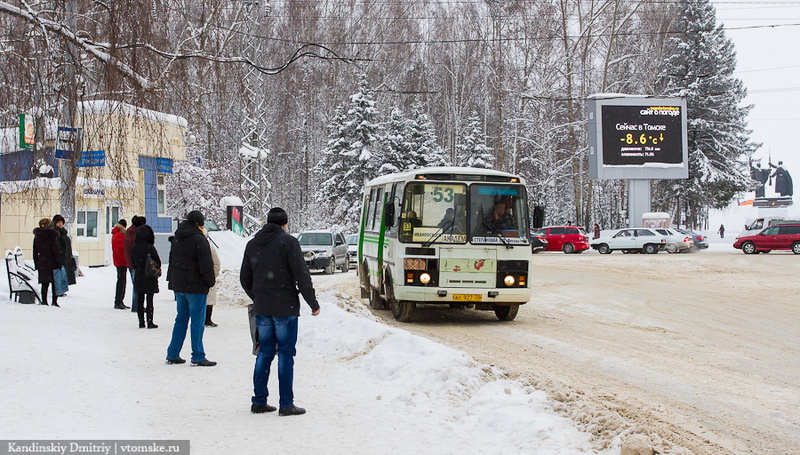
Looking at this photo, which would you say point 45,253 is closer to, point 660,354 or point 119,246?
point 119,246

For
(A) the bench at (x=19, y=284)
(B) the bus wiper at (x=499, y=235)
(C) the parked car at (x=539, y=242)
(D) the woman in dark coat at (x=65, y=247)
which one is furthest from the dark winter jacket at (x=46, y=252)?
(C) the parked car at (x=539, y=242)

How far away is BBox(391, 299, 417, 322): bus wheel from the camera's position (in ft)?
49.3

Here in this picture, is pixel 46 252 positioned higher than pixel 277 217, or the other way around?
pixel 277 217

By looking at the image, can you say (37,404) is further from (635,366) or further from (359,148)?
(359,148)

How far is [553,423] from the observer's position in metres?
6.58

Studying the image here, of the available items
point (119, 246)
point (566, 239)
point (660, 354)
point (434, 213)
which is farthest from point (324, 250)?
point (566, 239)

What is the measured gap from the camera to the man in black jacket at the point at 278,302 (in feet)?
23.1

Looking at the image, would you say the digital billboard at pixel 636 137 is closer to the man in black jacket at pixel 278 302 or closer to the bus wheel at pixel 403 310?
the bus wheel at pixel 403 310

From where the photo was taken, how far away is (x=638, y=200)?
49.4 meters

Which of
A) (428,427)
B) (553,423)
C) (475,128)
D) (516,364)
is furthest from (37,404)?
(475,128)

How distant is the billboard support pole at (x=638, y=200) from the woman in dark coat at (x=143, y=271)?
1571 inches

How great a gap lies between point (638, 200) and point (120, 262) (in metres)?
39.0

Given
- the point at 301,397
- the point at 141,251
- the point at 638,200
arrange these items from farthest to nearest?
the point at 638,200 → the point at 141,251 → the point at 301,397

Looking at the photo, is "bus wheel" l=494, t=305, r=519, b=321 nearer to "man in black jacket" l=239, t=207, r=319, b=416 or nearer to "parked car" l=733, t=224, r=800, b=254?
"man in black jacket" l=239, t=207, r=319, b=416
